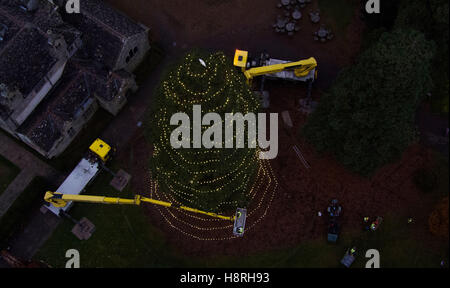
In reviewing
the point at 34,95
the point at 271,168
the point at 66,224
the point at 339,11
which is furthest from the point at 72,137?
the point at 339,11

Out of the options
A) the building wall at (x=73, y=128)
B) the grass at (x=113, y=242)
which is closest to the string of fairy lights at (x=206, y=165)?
the grass at (x=113, y=242)

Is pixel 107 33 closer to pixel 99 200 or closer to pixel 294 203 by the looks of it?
pixel 99 200

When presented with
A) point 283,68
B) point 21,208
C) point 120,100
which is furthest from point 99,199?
point 283,68

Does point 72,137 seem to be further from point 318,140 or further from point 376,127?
point 376,127

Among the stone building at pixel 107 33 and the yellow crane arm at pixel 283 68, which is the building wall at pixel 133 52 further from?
the yellow crane arm at pixel 283 68

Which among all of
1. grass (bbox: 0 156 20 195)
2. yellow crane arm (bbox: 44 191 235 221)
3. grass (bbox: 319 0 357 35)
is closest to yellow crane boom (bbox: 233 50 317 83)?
grass (bbox: 319 0 357 35)

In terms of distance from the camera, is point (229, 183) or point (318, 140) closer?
point (229, 183)
